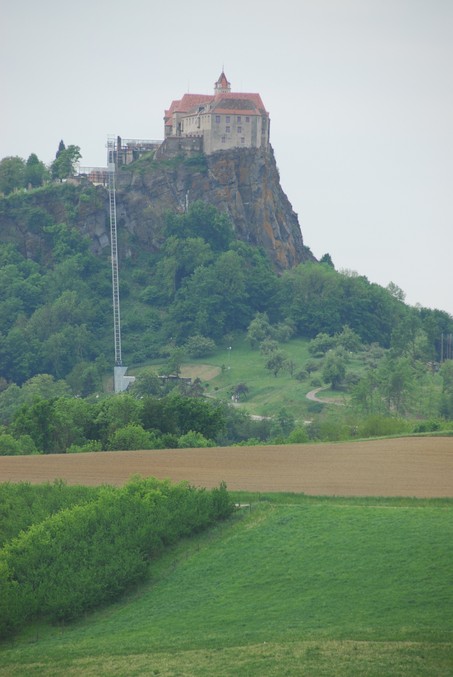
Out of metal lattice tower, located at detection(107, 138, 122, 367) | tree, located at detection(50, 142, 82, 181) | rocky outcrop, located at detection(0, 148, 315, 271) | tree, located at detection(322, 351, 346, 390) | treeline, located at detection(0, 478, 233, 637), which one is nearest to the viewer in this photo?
treeline, located at detection(0, 478, 233, 637)

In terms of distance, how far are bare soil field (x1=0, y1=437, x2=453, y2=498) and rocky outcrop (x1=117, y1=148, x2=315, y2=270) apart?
278 ft

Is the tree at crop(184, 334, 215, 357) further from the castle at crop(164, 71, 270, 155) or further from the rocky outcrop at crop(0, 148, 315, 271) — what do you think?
the castle at crop(164, 71, 270, 155)

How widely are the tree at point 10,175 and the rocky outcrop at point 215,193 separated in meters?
13.9

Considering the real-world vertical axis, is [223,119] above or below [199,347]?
above

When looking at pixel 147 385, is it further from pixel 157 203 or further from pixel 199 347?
pixel 157 203

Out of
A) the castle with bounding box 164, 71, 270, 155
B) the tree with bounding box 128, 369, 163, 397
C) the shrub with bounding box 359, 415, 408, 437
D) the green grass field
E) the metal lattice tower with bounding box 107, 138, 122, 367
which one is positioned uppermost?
the castle with bounding box 164, 71, 270, 155

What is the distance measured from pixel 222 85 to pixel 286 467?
317ft

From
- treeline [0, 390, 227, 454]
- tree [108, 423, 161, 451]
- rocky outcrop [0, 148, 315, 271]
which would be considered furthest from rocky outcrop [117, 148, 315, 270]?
tree [108, 423, 161, 451]

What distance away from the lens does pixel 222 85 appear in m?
164

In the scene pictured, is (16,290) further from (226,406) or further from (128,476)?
(128,476)

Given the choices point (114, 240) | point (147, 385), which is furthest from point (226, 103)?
point (147, 385)

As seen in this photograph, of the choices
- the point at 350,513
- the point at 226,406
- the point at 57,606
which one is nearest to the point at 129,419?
the point at 226,406

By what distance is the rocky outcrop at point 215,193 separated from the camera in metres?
162

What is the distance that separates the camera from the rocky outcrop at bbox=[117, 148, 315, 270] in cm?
16188
